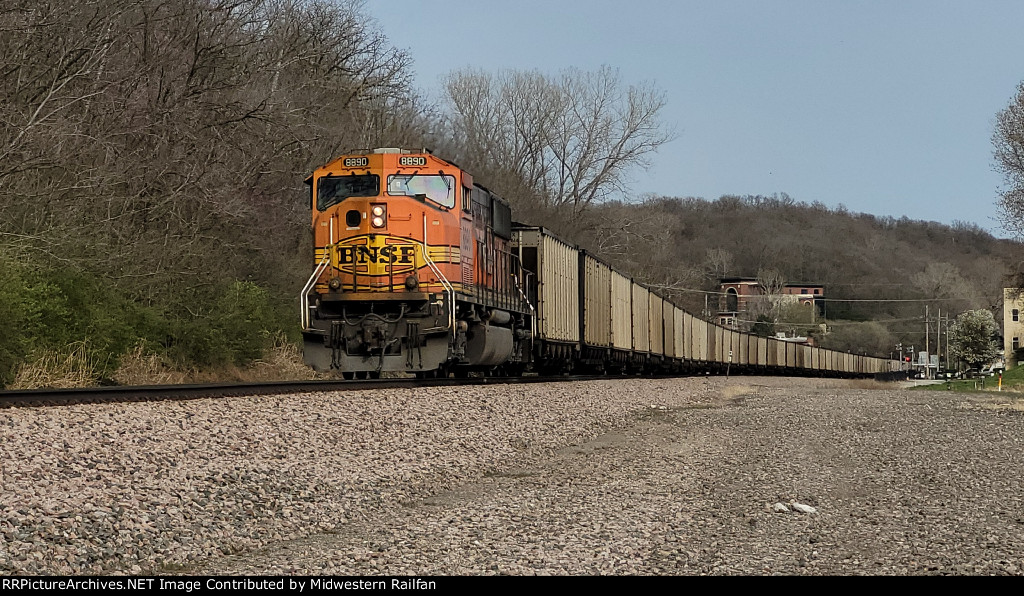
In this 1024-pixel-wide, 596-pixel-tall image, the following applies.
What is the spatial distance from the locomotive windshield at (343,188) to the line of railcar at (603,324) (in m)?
5.06

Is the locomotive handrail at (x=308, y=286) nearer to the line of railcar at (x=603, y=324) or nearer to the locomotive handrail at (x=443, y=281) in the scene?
the locomotive handrail at (x=443, y=281)

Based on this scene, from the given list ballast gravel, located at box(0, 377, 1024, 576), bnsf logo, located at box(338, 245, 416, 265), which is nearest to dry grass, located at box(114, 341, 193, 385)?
bnsf logo, located at box(338, 245, 416, 265)

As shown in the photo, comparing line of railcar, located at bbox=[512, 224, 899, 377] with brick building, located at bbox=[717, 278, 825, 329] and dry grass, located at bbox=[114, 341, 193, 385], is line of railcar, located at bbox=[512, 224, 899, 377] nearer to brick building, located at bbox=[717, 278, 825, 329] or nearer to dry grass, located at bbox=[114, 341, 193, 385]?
dry grass, located at bbox=[114, 341, 193, 385]

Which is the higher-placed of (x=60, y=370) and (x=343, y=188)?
(x=343, y=188)

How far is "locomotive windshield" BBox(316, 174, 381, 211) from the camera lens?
54.4 feet

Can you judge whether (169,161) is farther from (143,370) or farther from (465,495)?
(465,495)

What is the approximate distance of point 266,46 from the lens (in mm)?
30422

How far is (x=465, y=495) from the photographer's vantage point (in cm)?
752

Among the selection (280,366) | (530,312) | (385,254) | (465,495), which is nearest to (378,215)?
(385,254)

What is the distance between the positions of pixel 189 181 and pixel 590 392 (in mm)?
9440

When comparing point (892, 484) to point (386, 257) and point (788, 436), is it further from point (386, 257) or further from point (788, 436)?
point (386, 257)

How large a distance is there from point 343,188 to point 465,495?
10.1 metres

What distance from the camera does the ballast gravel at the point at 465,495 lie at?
16.6 ft

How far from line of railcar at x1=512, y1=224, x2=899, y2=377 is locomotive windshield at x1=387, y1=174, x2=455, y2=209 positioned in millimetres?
4522
